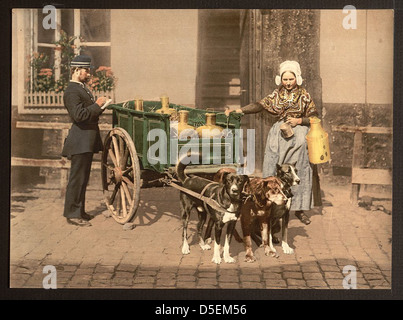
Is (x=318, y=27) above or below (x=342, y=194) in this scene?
above

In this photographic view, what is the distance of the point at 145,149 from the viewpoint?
8586 mm

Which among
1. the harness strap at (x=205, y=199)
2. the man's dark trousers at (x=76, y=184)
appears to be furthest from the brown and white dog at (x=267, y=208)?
the man's dark trousers at (x=76, y=184)

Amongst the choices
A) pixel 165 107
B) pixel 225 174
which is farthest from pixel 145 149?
pixel 225 174

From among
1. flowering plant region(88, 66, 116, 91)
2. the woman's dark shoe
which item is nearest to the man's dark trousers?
flowering plant region(88, 66, 116, 91)

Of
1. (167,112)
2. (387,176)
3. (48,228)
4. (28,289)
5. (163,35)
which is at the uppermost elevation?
(163,35)

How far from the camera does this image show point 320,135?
890 centimetres

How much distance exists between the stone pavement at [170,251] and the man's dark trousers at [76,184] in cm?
14

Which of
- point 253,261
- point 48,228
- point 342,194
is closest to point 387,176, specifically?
point 342,194

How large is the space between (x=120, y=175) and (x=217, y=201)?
1422 millimetres

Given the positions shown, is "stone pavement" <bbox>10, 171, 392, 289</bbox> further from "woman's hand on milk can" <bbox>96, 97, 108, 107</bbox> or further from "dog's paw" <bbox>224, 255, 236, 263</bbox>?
"woman's hand on milk can" <bbox>96, 97, 108, 107</bbox>

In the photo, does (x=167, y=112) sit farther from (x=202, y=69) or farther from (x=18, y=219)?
(x=18, y=219)

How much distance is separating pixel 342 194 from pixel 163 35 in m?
2.83

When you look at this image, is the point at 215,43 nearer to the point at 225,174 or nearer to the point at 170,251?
the point at 225,174

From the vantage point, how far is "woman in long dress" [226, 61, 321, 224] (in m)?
8.88
